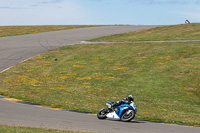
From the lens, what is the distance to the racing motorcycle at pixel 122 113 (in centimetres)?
1430

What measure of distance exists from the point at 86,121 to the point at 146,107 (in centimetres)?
645

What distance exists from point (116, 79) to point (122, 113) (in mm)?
13375

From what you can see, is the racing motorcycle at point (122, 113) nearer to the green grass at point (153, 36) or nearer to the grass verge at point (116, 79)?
the grass verge at point (116, 79)

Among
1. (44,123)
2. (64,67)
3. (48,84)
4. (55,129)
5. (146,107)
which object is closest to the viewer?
(55,129)

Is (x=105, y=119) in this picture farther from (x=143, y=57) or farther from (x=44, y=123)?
(x=143, y=57)

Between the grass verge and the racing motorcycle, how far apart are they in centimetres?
156

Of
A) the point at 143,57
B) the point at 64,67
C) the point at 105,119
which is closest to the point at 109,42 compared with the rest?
the point at 143,57

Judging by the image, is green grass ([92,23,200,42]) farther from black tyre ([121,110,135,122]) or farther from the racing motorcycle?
black tyre ([121,110,135,122])

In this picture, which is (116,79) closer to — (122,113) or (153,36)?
(122,113)

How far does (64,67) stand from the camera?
32.5 meters

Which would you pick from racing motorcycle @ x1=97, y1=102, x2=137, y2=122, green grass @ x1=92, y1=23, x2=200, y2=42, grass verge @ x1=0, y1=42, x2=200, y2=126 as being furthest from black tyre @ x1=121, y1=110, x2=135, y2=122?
green grass @ x1=92, y1=23, x2=200, y2=42

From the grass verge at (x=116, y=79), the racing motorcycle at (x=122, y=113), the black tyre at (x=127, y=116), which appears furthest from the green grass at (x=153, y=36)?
the black tyre at (x=127, y=116)

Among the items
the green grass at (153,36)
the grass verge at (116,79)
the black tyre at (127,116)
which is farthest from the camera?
the green grass at (153,36)

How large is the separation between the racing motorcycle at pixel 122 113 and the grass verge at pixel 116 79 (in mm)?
1558
